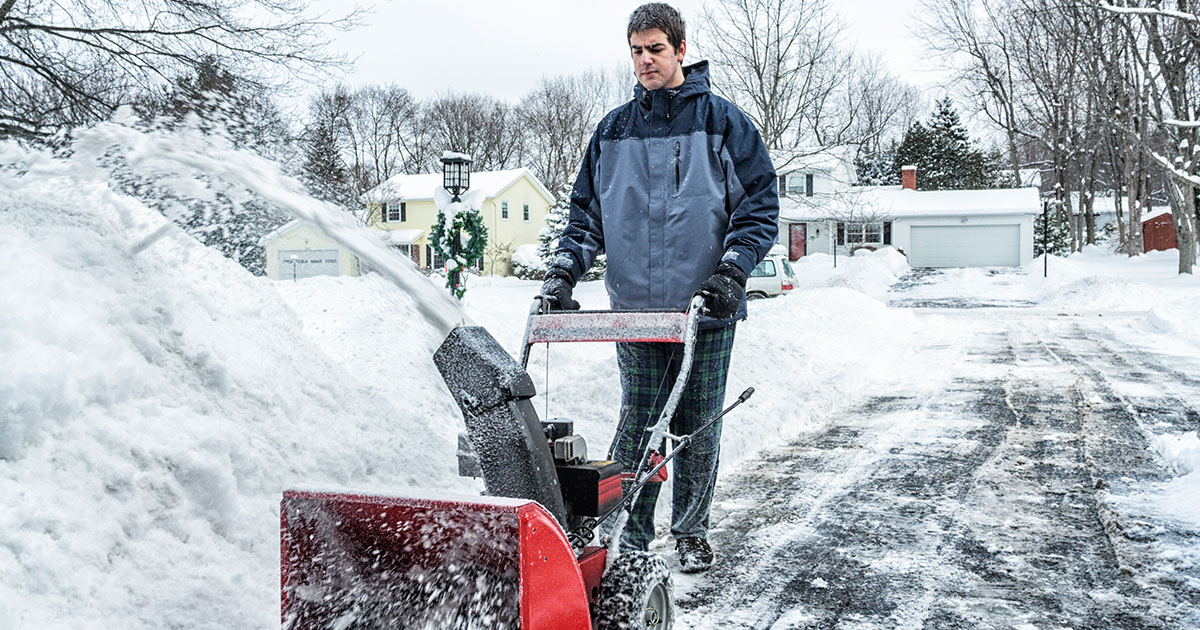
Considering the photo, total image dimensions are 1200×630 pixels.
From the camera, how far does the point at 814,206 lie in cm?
2127

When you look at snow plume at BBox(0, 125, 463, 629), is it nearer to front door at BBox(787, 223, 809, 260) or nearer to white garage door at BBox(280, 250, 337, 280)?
white garage door at BBox(280, 250, 337, 280)

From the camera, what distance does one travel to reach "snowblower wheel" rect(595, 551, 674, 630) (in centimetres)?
241

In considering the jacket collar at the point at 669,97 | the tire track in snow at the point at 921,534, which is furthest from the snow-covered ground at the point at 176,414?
the jacket collar at the point at 669,97

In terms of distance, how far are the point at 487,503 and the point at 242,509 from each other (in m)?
1.69

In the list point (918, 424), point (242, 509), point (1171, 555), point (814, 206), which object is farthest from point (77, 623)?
point (814, 206)

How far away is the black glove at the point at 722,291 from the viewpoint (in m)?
2.94

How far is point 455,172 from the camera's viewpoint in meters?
13.2

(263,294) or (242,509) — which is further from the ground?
(263,294)

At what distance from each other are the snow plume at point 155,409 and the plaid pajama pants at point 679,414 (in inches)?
37.4

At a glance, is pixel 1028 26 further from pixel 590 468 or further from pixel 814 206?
pixel 590 468

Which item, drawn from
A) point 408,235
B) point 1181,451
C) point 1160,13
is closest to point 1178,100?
point 1160,13

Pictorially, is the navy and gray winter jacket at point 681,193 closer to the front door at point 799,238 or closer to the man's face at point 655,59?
the man's face at point 655,59

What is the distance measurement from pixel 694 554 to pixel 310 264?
781 cm

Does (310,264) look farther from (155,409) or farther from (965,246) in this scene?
(965,246)
